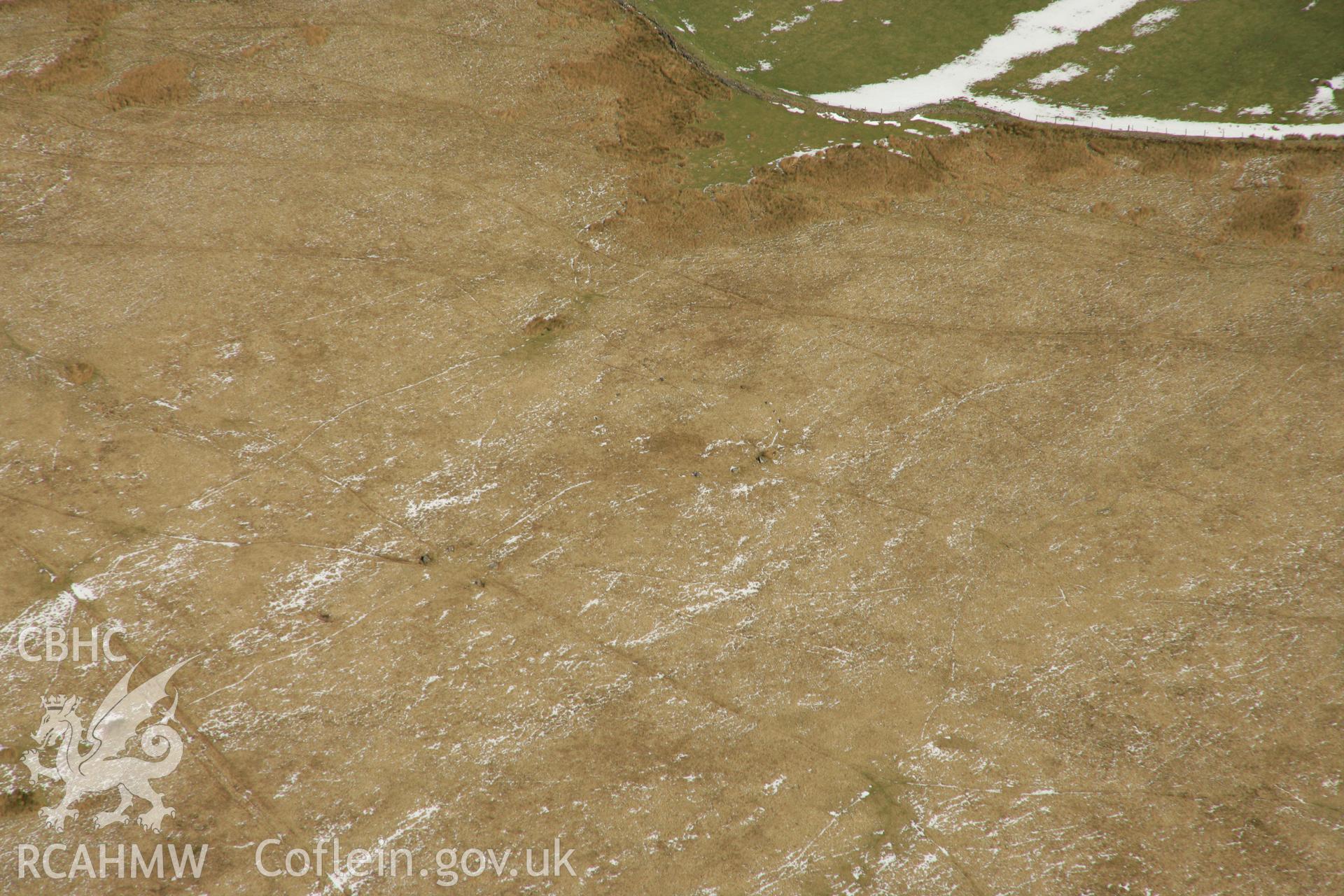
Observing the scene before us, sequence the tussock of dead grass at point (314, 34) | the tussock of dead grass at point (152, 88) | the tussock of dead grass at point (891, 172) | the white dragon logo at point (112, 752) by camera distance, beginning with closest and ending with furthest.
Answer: the white dragon logo at point (112, 752) → the tussock of dead grass at point (891, 172) → the tussock of dead grass at point (152, 88) → the tussock of dead grass at point (314, 34)

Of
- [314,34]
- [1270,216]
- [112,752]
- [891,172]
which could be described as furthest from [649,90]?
[112,752]

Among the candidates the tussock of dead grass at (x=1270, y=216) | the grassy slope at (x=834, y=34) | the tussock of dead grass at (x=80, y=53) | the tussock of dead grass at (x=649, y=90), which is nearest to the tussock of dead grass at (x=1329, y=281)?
the tussock of dead grass at (x=1270, y=216)

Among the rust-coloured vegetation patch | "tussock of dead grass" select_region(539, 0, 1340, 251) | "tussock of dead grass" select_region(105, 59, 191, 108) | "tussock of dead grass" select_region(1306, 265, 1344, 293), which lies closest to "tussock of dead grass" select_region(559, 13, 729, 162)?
"tussock of dead grass" select_region(539, 0, 1340, 251)

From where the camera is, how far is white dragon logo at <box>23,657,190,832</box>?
11.2m

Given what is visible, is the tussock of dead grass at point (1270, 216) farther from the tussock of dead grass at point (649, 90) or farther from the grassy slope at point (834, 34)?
the tussock of dead grass at point (649, 90)

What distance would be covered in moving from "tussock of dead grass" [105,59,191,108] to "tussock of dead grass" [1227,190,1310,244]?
80.4ft

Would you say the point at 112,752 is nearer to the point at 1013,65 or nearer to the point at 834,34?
the point at 834,34

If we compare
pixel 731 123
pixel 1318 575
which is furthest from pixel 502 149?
pixel 1318 575

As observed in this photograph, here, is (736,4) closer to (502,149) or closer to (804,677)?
(502,149)

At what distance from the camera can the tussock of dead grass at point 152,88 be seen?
1953 cm

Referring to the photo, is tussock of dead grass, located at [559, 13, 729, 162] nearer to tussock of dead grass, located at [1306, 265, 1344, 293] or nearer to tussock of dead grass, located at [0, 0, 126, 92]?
tussock of dead grass, located at [0, 0, 126, 92]

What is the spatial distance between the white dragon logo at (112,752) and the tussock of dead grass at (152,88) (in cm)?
1480

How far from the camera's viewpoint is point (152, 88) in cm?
1969

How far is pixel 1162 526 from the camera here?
13.4 meters
